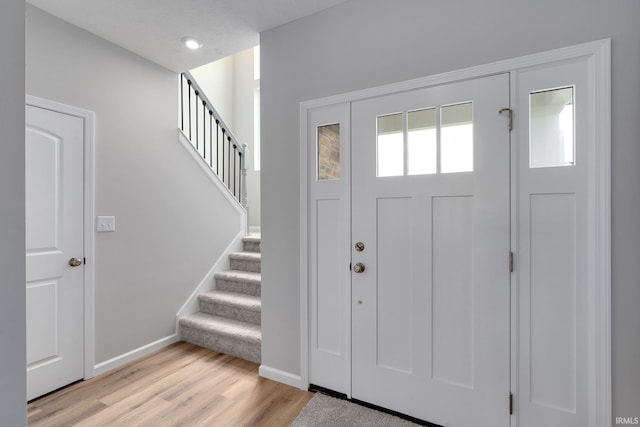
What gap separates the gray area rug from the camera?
1835 mm

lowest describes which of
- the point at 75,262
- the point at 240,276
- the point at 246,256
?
the point at 240,276

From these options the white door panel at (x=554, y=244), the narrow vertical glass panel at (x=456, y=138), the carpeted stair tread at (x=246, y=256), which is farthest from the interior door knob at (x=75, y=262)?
the white door panel at (x=554, y=244)

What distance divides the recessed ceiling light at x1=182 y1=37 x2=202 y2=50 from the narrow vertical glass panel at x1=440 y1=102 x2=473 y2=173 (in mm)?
1993

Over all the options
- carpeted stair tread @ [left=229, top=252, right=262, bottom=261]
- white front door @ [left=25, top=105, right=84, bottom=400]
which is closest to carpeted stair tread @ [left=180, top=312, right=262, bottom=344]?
carpeted stair tread @ [left=229, top=252, right=262, bottom=261]

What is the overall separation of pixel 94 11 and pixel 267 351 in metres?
2.74

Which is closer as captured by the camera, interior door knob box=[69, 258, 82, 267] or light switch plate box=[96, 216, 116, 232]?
interior door knob box=[69, 258, 82, 267]

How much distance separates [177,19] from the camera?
220cm

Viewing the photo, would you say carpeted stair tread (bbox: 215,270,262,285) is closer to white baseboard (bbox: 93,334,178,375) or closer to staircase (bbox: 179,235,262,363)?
staircase (bbox: 179,235,262,363)

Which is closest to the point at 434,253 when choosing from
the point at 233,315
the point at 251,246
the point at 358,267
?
the point at 358,267

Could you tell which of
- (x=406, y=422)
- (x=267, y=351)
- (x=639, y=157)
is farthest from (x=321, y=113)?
(x=406, y=422)

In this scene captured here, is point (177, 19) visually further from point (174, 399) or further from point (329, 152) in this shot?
point (174, 399)

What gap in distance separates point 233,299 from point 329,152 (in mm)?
1853

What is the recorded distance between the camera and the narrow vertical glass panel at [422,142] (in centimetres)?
182

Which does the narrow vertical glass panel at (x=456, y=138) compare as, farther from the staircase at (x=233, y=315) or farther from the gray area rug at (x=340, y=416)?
the staircase at (x=233, y=315)
